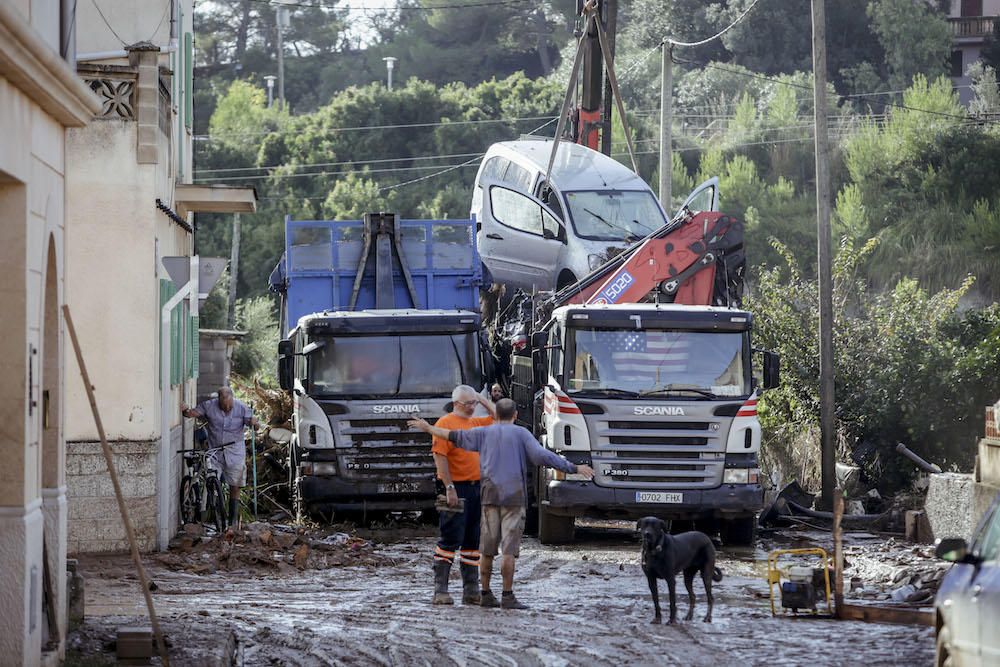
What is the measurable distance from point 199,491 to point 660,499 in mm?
5324

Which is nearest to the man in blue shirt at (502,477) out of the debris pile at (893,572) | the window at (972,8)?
the debris pile at (893,572)

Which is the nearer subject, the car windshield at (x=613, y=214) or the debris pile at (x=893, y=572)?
the debris pile at (x=893, y=572)

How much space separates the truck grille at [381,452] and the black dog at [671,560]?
22.1 ft

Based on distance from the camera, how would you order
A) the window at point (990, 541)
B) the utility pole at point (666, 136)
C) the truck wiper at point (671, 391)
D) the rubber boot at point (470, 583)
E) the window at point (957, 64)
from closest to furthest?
the window at point (990, 541), the rubber boot at point (470, 583), the truck wiper at point (671, 391), the utility pole at point (666, 136), the window at point (957, 64)

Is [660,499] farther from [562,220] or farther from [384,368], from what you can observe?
[562,220]

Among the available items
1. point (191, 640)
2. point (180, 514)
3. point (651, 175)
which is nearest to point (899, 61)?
point (651, 175)

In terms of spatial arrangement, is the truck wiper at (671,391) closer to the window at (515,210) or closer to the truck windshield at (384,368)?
the truck windshield at (384,368)

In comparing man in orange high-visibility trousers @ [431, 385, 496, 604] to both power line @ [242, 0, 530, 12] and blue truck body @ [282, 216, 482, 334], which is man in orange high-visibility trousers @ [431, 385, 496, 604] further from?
power line @ [242, 0, 530, 12]

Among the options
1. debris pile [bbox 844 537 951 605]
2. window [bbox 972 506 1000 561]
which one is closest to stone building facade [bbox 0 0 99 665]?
window [bbox 972 506 1000 561]

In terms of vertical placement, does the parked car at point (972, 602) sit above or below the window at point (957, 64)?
below

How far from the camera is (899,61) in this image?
6706 centimetres

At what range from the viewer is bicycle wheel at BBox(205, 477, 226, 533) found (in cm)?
1845

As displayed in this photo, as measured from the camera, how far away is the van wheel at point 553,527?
1803cm

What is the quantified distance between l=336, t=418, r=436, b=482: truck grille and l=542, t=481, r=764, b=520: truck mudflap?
7.60 ft
